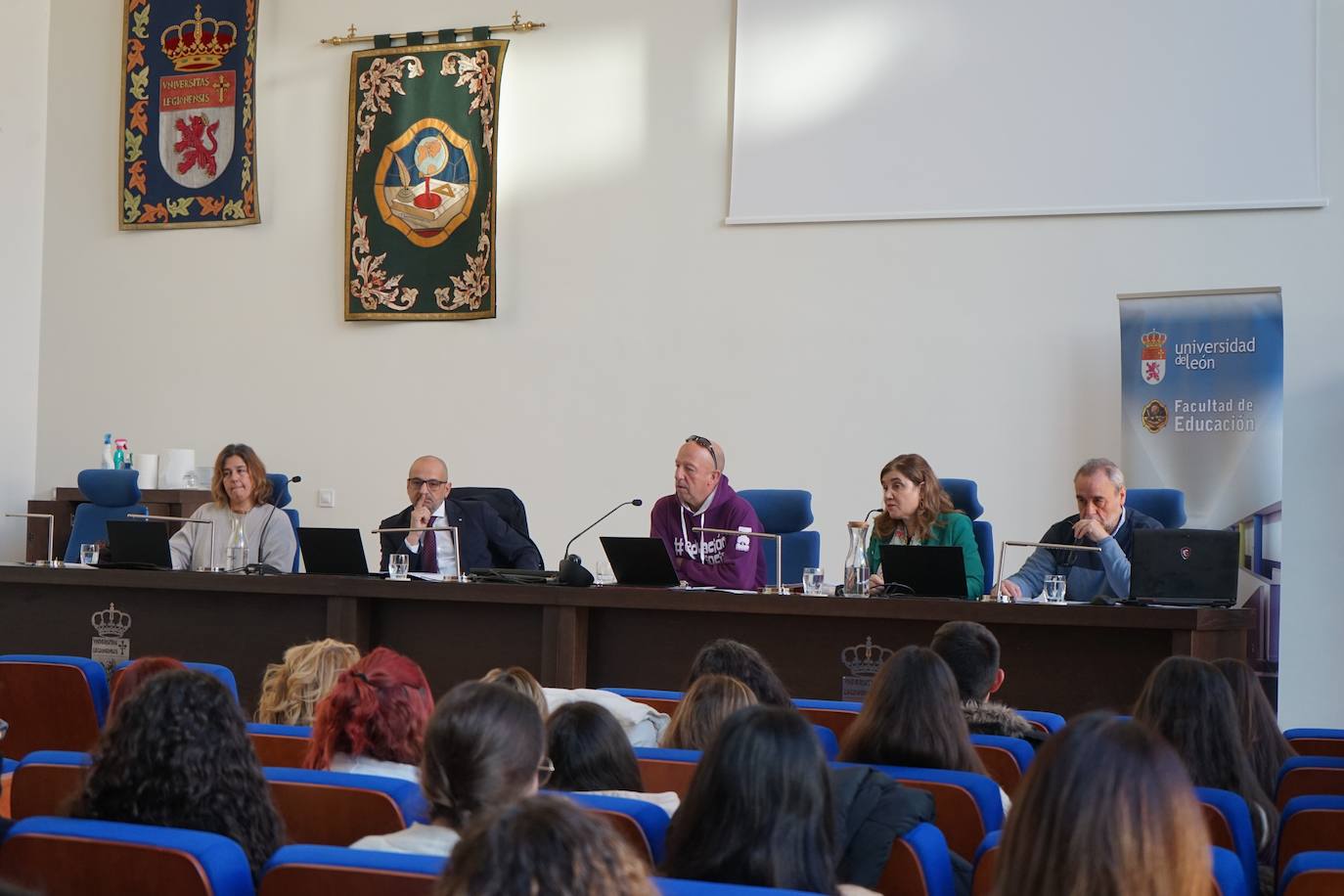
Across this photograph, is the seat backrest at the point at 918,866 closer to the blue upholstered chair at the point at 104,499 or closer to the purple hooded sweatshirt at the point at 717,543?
the purple hooded sweatshirt at the point at 717,543

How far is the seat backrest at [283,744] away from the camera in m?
2.34

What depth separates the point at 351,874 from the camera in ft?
4.49

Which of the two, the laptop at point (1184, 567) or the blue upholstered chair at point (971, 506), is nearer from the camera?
the laptop at point (1184, 567)

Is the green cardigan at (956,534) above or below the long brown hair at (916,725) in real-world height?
above

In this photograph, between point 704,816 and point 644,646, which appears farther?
point 644,646

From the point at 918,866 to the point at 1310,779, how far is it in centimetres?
107

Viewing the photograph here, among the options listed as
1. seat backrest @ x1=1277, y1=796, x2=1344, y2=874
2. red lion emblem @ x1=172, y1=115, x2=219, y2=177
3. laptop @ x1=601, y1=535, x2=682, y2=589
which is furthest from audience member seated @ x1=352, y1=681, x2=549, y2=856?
red lion emblem @ x1=172, y1=115, x2=219, y2=177

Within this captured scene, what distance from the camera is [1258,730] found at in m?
2.62

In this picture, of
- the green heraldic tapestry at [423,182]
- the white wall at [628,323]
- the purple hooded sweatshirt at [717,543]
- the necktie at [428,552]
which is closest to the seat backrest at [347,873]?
the purple hooded sweatshirt at [717,543]

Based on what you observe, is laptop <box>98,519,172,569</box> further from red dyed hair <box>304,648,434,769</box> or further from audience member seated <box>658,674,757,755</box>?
audience member seated <box>658,674,757,755</box>

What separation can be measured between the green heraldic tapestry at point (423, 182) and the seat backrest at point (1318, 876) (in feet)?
20.4

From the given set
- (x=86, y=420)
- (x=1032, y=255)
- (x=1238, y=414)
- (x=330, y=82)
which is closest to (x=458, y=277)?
(x=330, y=82)

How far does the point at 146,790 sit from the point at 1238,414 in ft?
16.8

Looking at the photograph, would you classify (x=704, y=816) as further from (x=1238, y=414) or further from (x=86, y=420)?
(x=86, y=420)
